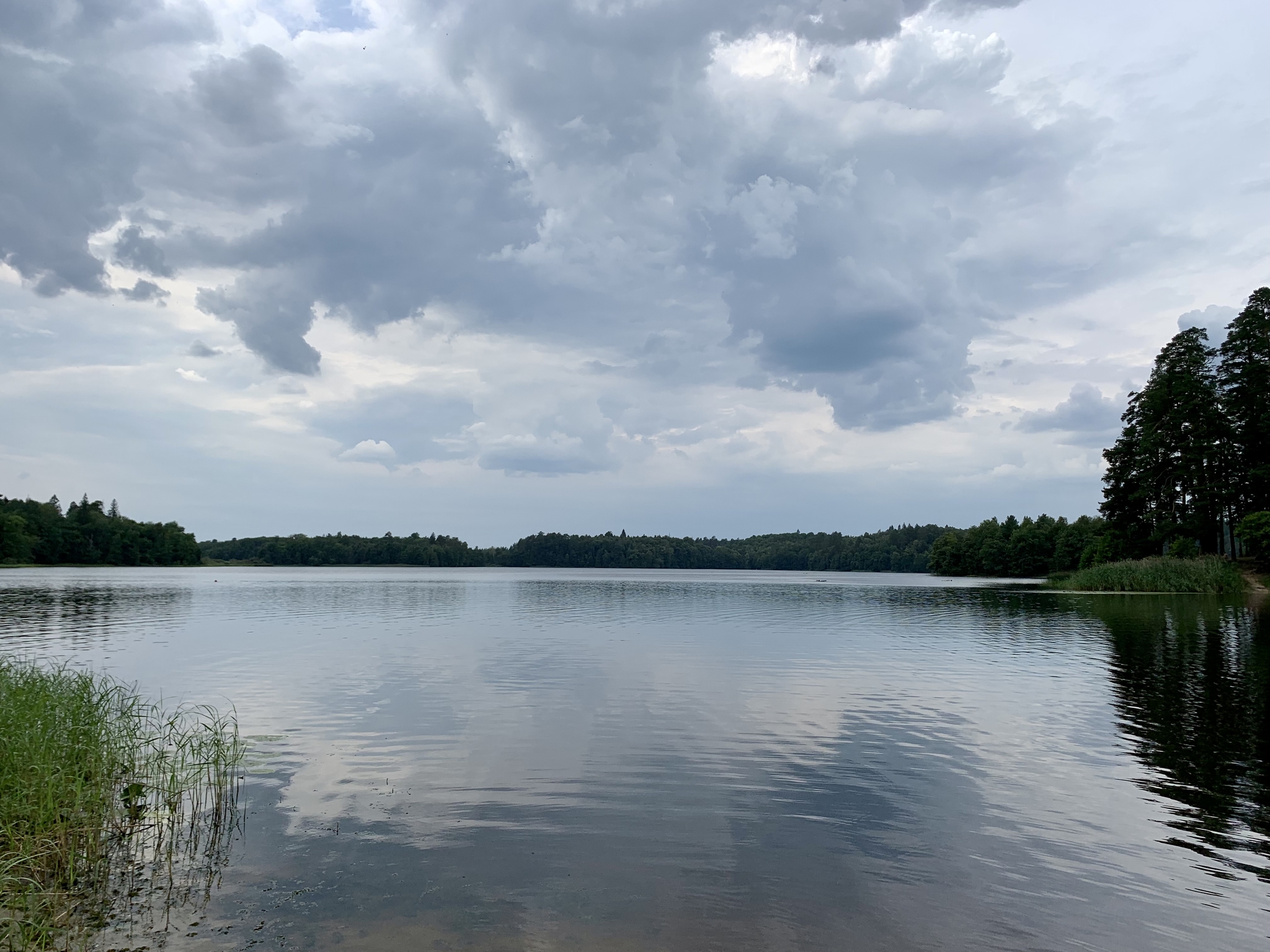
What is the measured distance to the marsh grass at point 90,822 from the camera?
9266mm

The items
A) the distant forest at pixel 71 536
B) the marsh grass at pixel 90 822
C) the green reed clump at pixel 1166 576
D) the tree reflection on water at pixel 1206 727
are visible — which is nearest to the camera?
the marsh grass at pixel 90 822

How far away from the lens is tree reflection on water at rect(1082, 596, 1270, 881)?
12.8 metres

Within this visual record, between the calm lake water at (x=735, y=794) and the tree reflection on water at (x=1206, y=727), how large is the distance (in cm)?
11

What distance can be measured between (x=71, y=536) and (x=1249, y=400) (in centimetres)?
21863

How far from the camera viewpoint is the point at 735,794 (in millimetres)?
15000

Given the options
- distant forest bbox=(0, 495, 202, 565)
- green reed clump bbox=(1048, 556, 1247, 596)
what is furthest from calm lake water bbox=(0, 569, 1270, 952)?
distant forest bbox=(0, 495, 202, 565)

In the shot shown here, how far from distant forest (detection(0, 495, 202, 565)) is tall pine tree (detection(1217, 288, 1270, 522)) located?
670 feet

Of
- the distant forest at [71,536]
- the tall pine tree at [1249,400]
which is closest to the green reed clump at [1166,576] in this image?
the tall pine tree at [1249,400]

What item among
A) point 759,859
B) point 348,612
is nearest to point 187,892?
point 759,859

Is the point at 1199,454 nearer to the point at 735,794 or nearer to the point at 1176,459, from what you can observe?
the point at 1176,459

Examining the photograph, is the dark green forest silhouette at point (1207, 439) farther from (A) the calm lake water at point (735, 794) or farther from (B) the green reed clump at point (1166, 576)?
(A) the calm lake water at point (735, 794)

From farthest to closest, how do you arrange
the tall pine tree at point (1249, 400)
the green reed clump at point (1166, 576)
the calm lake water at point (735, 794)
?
the tall pine tree at point (1249, 400) → the green reed clump at point (1166, 576) → the calm lake water at point (735, 794)

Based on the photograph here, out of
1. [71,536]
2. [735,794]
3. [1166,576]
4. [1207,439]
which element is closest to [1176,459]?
[1207,439]

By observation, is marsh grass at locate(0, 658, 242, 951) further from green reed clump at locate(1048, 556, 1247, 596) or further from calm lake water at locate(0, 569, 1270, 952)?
green reed clump at locate(1048, 556, 1247, 596)
